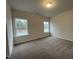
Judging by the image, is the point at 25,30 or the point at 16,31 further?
the point at 25,30

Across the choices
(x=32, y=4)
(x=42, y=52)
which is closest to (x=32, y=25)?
(x=32, y=4)

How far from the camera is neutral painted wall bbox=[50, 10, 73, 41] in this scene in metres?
6.44

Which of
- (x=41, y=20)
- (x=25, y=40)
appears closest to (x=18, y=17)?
(x=25, y=40)

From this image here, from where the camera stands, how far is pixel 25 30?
5.98 metres

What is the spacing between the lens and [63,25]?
7.27 m

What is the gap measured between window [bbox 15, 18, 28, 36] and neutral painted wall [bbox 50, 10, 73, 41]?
3.57 meters

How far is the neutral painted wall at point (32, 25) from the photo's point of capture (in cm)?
532

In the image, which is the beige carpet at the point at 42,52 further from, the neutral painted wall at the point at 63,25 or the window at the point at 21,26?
the neutral painted wall at the point at 63,25

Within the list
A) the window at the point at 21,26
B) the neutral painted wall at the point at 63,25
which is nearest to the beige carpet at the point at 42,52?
the window at the point at 21,26

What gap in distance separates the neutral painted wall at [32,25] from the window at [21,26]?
28 cm

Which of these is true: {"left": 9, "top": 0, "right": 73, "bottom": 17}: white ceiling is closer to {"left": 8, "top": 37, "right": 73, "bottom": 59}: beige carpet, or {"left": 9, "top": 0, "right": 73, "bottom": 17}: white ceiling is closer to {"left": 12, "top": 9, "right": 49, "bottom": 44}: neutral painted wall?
{"left": 12, "top": 9, "right": 49, "bottom": 44}: neutral painted wall
